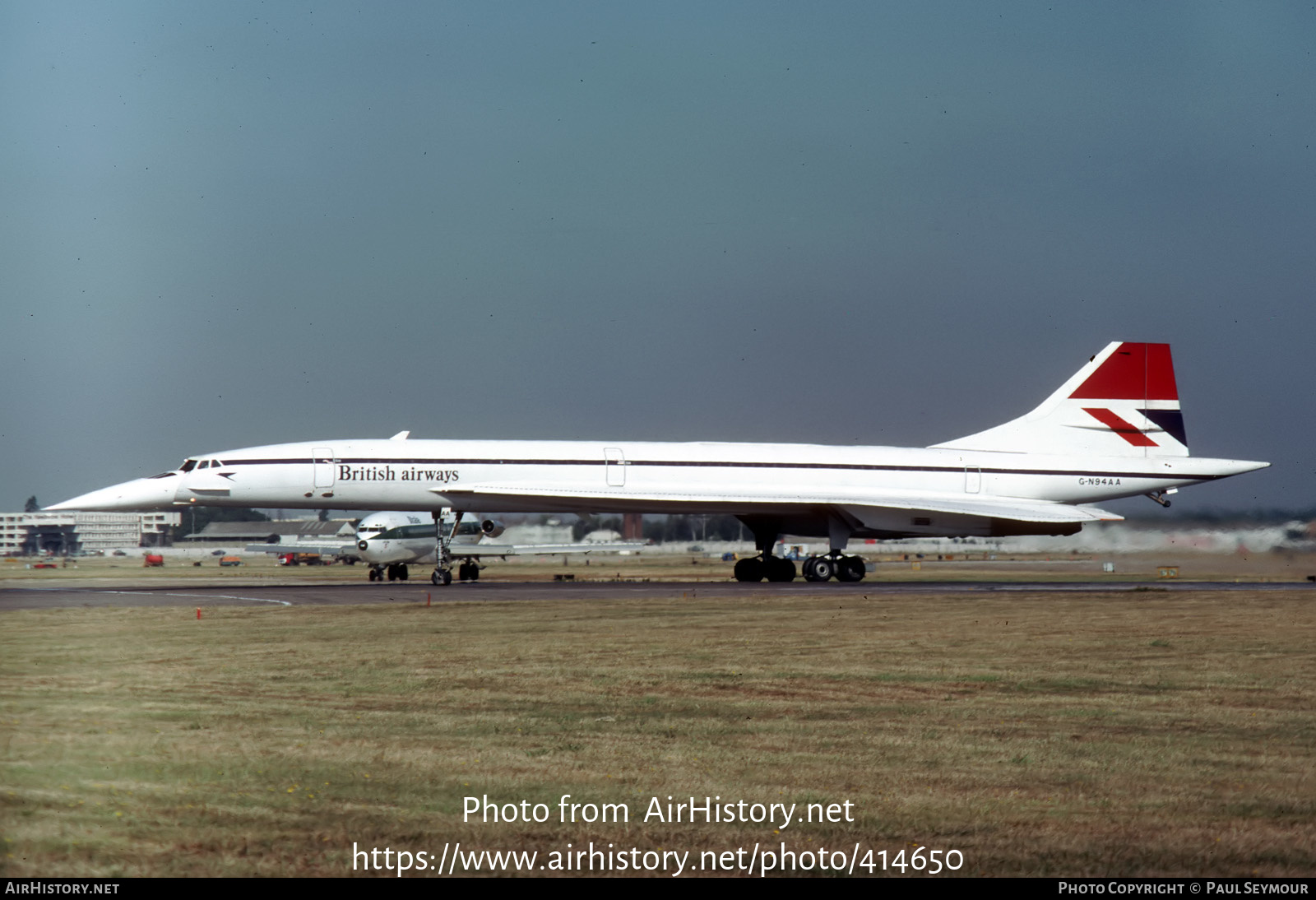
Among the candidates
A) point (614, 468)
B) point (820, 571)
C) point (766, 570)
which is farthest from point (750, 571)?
point (614, 468)

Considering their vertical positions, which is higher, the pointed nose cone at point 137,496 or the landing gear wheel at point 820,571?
the pointed nose cone at point 137,496

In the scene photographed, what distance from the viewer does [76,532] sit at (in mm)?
83688

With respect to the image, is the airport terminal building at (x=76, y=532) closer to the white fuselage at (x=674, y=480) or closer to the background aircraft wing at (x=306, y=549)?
the background aircraft wing at (x=306, y=549)

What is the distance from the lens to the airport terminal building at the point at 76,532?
255 ft

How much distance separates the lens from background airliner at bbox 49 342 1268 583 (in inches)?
1175

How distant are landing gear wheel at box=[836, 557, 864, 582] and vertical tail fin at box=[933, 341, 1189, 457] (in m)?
5.09

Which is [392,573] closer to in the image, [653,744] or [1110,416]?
[1110,416]

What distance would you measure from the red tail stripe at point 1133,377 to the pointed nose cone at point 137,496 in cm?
2331

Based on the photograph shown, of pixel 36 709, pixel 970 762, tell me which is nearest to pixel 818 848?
pixel 970 762

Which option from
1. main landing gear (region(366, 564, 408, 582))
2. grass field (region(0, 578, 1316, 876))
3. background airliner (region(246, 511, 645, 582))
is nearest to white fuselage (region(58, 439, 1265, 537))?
background airliner (region(246, 511, 645, 582))

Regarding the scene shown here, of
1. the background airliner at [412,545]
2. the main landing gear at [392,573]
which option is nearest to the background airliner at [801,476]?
the background airliner at [412,545]

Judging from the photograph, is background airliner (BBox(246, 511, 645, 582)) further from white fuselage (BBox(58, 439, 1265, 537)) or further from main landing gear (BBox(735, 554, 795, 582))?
main landing gear (BBox(735, 554, 795, 582))

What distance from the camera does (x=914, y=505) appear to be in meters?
31.6
